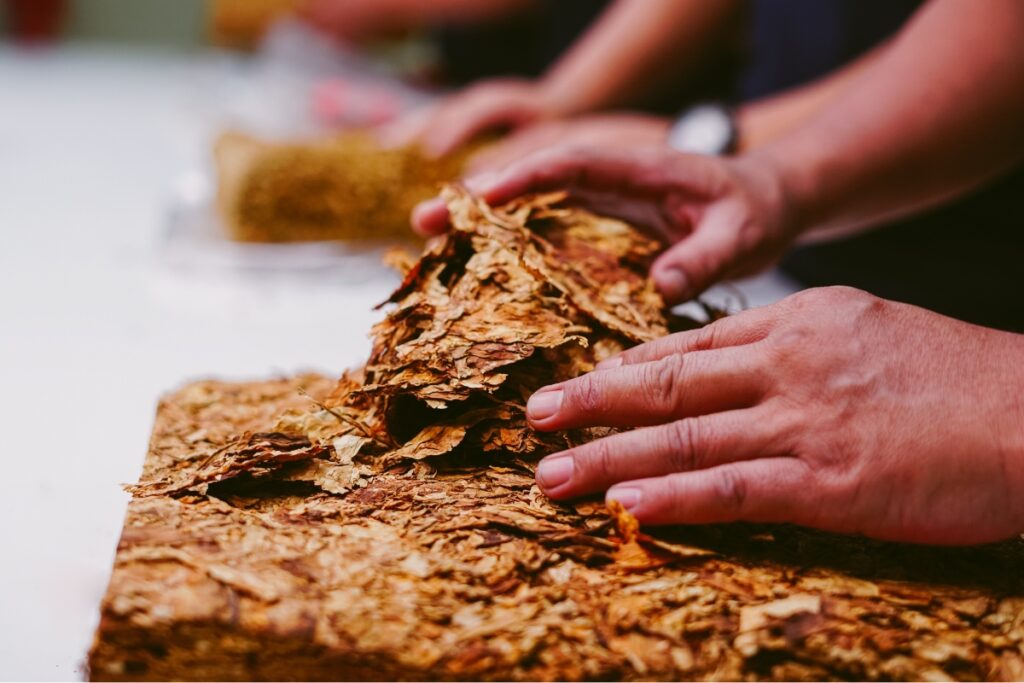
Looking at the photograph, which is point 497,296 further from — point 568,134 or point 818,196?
point 568,134

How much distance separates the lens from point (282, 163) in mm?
1802

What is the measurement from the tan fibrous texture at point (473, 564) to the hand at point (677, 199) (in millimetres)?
158

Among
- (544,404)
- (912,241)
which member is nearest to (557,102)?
(912,241)

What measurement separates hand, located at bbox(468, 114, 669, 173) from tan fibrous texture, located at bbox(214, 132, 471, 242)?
11cm

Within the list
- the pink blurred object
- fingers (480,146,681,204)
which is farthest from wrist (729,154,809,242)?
the pink blurred object

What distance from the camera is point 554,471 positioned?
829 mm

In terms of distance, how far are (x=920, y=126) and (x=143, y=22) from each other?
3.98m

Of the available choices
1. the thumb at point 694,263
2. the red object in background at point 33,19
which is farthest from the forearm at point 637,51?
the red object in background at point 33,19

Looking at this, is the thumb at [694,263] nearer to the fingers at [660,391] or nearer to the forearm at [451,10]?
the fingers at [660,391]

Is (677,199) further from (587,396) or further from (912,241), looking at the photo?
(912,241)

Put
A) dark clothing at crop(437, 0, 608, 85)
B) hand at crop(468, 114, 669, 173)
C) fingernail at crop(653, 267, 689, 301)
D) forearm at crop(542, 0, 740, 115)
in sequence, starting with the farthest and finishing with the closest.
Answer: dark clothing at crop(437, 0, 608, 85)
forearm at crop(542, 0, 740, 115)
hand at crop(468, 114, 669, 173)
fingernail at crop(653, 267, 689, 301)

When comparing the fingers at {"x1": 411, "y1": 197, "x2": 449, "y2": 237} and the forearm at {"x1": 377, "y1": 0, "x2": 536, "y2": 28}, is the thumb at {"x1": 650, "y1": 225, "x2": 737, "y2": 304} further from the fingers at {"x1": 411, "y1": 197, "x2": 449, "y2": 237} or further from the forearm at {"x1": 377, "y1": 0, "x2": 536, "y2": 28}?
the forearm at {"x1": 377, "y1": 0, "x2": 536, "y2": 28}

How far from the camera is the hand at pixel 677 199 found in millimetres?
1135

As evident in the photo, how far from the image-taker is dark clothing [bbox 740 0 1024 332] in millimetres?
1429
